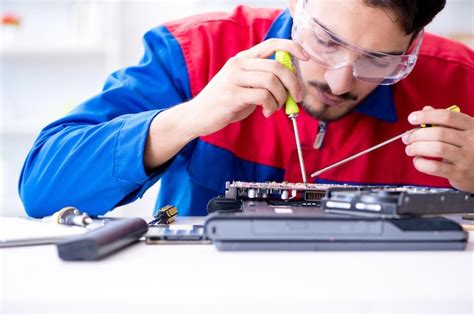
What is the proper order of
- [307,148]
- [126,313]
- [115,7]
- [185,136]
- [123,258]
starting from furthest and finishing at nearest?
[115,7] < [307,148] < [185,136] < [123,258] < [126,313]

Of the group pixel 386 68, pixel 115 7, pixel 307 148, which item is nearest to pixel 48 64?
pixel 115 7

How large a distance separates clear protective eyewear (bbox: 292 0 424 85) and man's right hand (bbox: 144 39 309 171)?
6cm

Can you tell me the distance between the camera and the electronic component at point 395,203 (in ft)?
2.31

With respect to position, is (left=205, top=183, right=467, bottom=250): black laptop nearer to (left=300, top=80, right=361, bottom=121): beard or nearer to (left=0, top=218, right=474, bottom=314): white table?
(left=0, top=218, right=474, bottom=314): white table

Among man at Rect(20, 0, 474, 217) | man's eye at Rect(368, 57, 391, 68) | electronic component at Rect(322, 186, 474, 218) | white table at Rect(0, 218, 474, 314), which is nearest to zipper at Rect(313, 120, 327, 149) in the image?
man at Rect(20, 0, 474, 217)

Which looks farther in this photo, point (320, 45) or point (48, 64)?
point (48, 64)

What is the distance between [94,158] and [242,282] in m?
0.75

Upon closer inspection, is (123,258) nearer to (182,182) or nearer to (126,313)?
(126,313)

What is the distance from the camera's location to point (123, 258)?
0.65 meters

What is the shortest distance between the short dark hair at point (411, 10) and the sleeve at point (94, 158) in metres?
0.56

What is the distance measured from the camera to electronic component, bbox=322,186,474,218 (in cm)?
70

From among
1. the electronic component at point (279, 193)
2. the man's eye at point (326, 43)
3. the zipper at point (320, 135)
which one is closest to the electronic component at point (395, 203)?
the electronic component at point (279, 193)

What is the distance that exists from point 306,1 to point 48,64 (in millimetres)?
2651

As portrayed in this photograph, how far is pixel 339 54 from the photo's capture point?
1.18 metres
